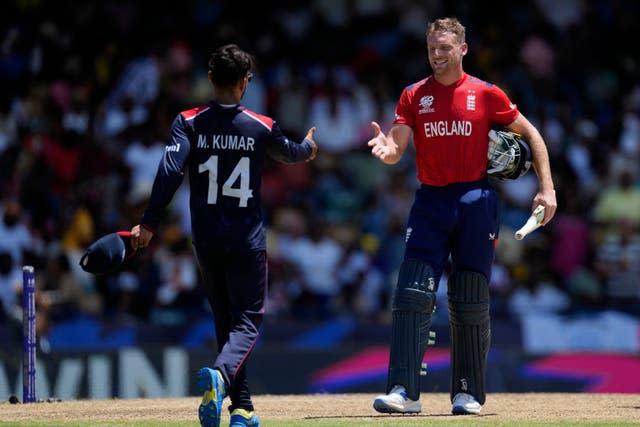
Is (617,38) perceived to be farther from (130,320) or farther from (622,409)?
(622,409)

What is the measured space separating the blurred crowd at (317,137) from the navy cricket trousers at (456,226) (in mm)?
5927

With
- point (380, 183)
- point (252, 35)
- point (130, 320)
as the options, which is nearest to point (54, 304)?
point (130, 320)

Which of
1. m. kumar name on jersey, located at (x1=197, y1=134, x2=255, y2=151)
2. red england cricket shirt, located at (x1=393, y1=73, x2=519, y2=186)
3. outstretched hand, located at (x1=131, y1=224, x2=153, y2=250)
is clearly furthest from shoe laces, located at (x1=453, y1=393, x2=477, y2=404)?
outstretched hand, located at (x1=131, y1=224, x2=153, y2=250)

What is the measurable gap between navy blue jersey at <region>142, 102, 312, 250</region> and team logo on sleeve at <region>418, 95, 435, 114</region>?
131cm

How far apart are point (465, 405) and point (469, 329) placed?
497 millimetres

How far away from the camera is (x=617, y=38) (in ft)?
69.2

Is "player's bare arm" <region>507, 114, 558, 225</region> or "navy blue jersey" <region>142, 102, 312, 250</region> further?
"player's bare arm" <region>507, 114, 558, 225</region>

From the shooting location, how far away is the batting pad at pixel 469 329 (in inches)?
363

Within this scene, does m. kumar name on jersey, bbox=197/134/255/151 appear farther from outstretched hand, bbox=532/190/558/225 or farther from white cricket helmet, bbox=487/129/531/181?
outstretched hand, bbox=532/190/558/225

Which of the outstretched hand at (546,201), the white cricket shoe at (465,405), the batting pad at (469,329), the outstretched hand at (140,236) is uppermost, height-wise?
the outstretched hand at (546,201)

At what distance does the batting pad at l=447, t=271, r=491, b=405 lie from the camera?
921cm

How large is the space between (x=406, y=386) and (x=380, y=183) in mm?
9481

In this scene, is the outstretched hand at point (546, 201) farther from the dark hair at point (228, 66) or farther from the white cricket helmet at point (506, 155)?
the dark hair at point (228, 66)

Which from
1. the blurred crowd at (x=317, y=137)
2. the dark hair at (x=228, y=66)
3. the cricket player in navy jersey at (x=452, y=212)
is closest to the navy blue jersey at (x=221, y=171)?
the dark hair at (x=228, y=66)
